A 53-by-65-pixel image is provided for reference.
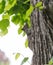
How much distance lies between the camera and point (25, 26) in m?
1.51

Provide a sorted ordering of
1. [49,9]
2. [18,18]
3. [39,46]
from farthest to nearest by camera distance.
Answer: [18,18] < [39,46] < [49,9]

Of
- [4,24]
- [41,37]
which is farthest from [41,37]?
[4,24]

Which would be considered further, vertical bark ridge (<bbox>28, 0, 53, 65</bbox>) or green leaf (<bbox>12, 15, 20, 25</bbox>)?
green leaf (<bbox>12, 15, 20, 25</bbox>)

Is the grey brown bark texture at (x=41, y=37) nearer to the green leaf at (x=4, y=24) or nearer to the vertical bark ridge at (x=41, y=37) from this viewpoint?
the vertical bark ridge at (x=41, y=37)

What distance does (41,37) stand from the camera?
1.36 metres

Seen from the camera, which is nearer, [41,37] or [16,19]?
[41,37]

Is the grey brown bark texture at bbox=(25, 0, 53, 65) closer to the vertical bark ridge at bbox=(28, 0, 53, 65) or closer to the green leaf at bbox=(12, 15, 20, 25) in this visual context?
the vertical bark ridge at bbox=(28, 0, 53, 65)

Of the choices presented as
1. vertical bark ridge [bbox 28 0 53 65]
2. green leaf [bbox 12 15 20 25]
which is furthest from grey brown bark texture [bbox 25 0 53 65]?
green leaf [bbox 12 15 20 25]

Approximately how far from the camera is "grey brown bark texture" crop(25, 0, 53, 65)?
4.33 feet

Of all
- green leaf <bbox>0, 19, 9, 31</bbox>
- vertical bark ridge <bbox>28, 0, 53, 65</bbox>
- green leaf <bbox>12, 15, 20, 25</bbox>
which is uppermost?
green leaf <bbox>0, 19, 9, 31</bbox>

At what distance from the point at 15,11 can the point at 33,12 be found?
0.11 meters

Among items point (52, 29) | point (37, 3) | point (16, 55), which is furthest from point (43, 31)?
point (16, 55)

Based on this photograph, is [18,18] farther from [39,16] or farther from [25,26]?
[39,16]

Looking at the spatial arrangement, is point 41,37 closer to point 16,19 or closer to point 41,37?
point 41,37
